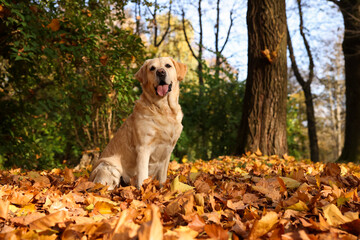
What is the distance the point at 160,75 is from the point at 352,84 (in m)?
7.86

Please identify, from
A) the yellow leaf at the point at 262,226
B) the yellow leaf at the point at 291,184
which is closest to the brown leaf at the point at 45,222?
the yellow leaf at the point at 262,226

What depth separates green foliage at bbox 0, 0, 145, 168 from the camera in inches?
211

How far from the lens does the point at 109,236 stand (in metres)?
1.48

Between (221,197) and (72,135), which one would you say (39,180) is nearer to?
(221,197)

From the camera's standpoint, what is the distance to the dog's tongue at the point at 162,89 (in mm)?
3316

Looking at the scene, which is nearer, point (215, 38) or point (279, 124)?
point (279, 124)

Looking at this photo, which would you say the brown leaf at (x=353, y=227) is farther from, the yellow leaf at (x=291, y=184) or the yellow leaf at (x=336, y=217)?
the yellow leaf at (x=291, y=184)

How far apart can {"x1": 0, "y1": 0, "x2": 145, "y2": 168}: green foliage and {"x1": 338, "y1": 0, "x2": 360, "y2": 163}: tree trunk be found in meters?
6.63

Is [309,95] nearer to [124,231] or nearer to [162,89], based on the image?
[162,89]

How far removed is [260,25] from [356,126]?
4.66 meters

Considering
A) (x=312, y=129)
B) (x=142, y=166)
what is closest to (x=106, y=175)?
(x=142, y=166)

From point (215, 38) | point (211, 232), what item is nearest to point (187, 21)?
point (215, 38)

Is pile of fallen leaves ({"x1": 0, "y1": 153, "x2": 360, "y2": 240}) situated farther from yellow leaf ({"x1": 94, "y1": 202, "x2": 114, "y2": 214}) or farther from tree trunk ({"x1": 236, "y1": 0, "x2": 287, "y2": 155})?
tree trunk ({"x1": 236, "y1": 0, "x2": 287, "y2": 155})

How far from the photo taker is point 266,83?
6473mm
